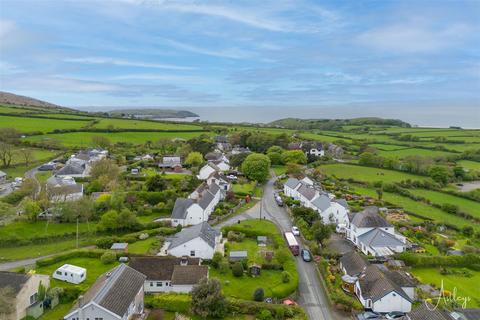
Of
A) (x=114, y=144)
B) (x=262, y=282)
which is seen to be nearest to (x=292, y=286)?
(x=262, y=282)

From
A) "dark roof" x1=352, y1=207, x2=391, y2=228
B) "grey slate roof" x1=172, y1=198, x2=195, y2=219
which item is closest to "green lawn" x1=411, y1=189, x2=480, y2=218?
"dark roof" x1=352, y1=207, x2=391, y2=228

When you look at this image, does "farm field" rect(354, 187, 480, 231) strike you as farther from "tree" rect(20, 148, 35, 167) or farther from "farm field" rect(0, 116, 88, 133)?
"farm field" rect(0, 116, 88, 133)

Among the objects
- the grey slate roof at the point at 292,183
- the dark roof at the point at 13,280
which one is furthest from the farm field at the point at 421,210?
the dark roof at the point at 13,280

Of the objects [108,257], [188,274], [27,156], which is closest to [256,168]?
[108,257]

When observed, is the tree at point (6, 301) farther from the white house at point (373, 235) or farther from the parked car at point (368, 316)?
the white house at point (373, 235)

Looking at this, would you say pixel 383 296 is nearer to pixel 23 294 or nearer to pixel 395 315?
pixel 395 315

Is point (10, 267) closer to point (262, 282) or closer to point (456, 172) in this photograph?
point (262, 282)
